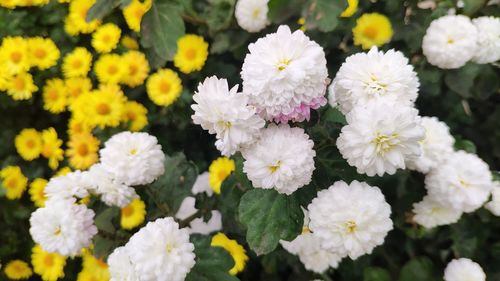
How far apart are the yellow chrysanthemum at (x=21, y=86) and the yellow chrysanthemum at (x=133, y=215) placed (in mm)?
446

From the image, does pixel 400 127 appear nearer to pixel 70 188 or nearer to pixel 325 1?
pixel 325 1

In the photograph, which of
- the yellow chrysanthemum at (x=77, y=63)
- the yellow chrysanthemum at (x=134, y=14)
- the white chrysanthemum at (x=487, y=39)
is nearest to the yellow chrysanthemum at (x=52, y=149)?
the yellow chrysanthemum at (x=77, y=63)

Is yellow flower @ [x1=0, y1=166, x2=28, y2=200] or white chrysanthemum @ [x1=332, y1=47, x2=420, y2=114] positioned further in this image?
yellow flower @ [x1=0, y1=166, x2=28, y2=200]

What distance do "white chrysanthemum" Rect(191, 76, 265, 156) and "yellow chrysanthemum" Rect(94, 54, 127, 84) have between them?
2.26ft

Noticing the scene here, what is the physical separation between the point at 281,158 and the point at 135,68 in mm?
799

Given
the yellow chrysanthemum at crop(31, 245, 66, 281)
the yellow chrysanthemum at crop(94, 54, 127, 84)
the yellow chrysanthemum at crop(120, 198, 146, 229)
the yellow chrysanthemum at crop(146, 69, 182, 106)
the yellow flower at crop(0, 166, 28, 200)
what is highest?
the yellow chrysanthemum at crop(94, 54, 127, 84)

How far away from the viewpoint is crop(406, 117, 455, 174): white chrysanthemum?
3.35 ft

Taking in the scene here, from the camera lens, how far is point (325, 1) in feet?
3.41

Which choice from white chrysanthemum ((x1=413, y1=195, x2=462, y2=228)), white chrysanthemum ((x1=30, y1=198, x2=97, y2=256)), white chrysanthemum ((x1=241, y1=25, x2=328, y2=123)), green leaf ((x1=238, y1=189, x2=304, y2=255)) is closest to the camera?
white chrysanthemum ((x1=241, y1=25, x2=328, y2=123))

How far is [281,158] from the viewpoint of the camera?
71cm

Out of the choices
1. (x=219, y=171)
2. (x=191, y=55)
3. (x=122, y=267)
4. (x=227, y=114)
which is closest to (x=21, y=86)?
(x=191, y=55)

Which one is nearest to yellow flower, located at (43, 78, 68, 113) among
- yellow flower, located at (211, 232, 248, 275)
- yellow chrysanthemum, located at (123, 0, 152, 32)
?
yellow chrysanthemum, located at (123, 0, 152, 32)

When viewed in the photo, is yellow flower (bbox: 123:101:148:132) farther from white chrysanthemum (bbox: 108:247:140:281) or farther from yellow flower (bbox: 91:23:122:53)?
white chrysanthemum (bbox: 108:247:140:281)

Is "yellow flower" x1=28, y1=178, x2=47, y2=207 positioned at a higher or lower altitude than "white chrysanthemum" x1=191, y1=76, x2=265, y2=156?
lower
